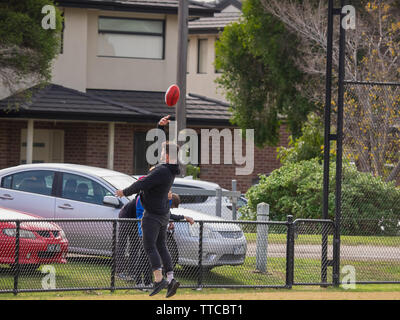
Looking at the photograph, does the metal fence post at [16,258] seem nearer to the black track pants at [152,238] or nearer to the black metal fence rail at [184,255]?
the black metal fence rail at [184,255]

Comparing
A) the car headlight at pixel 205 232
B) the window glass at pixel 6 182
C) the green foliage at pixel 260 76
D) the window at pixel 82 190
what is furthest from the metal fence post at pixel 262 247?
the green foliage at pixel 260 76

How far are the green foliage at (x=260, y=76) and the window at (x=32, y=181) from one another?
12.6 metres

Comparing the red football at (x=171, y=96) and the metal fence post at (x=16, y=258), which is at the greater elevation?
the red football at (x=171, y=96)

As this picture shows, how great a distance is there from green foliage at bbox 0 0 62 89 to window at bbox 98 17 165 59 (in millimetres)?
6039

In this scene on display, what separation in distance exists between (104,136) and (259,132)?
16.0ft

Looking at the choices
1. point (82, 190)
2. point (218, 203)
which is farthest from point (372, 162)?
point (82, 190)

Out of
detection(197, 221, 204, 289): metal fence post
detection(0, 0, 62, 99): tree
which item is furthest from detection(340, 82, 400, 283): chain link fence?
detection(0, 0, 62, 99): tree

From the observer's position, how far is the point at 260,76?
1057 inches

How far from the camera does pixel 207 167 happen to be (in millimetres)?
29234

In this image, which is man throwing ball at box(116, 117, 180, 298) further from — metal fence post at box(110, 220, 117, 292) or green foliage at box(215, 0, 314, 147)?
green foliage at box(215, 0, 314, 147)

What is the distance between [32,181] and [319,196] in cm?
750

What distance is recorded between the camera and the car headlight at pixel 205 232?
11.7 m

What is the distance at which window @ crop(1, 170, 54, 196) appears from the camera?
13.5m
